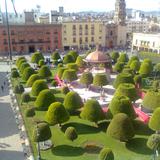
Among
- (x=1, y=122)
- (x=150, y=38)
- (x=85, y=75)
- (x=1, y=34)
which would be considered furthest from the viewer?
(x=150, y=38)

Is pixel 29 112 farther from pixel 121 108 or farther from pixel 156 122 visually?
pixel 156 122

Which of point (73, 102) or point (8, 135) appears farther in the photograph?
point (73, 102)

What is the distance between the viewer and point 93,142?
28.1m

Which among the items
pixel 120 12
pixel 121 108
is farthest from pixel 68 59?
pixel 120 12

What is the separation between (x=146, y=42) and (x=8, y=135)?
227 feet

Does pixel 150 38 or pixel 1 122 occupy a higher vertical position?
pixel 150 38

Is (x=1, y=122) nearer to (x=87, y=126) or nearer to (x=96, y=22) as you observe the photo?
(x=87, y=126)

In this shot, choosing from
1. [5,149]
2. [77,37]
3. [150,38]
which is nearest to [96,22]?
[77,37]

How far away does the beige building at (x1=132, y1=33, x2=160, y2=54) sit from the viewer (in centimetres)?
8756

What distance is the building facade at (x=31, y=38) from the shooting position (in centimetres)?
8562

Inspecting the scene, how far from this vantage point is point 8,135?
3027 cm

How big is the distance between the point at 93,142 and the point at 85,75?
17.6 m

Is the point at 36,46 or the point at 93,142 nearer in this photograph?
the point at 93,142

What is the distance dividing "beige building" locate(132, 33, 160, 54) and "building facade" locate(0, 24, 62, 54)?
78.9ft
